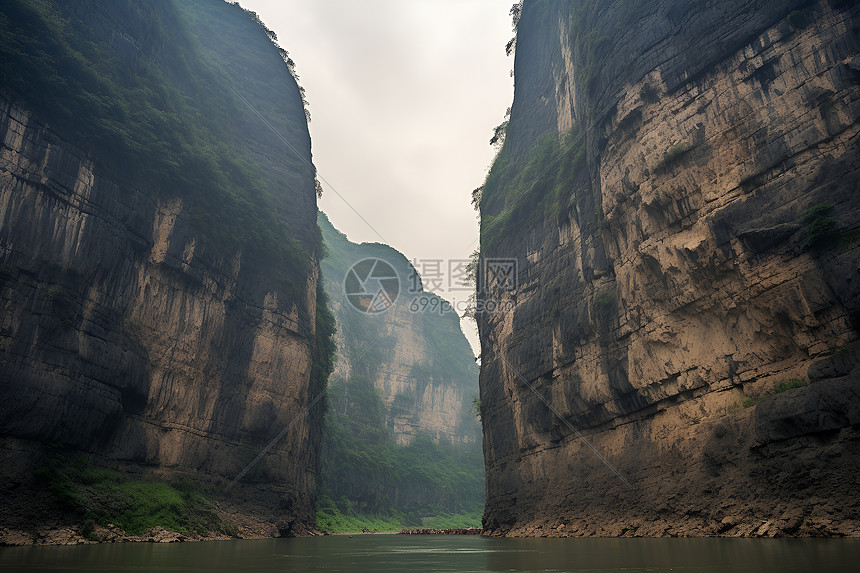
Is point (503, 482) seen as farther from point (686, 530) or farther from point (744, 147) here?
point (744, 147)

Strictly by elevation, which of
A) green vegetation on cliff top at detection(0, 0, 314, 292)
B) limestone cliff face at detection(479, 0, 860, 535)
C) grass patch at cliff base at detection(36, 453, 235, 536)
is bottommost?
grass patch at cliff base at detection(36, 453, 235, 536)

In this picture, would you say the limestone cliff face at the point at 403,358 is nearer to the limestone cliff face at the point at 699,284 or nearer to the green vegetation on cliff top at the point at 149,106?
the green vegetation on cliff top at the point at 149,106

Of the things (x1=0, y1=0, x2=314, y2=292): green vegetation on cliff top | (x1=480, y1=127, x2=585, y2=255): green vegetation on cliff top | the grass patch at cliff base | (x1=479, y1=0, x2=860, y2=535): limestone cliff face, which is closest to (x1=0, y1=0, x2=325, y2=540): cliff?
(x1=0, y1=0, x2=314, y2=292): green vegetation on cliff top

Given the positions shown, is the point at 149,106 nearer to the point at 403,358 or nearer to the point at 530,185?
the point at 530,185

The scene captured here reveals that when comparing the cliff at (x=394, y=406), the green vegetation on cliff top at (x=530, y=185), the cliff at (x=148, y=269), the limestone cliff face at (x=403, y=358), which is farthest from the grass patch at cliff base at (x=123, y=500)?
the limestone cliff face at (x=403, y=358)

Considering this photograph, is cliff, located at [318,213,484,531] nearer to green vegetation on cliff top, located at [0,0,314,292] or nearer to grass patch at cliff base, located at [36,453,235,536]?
grass patch at cliff base, located at [36,453,235,536]

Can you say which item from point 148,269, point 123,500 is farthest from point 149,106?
point 123,500
